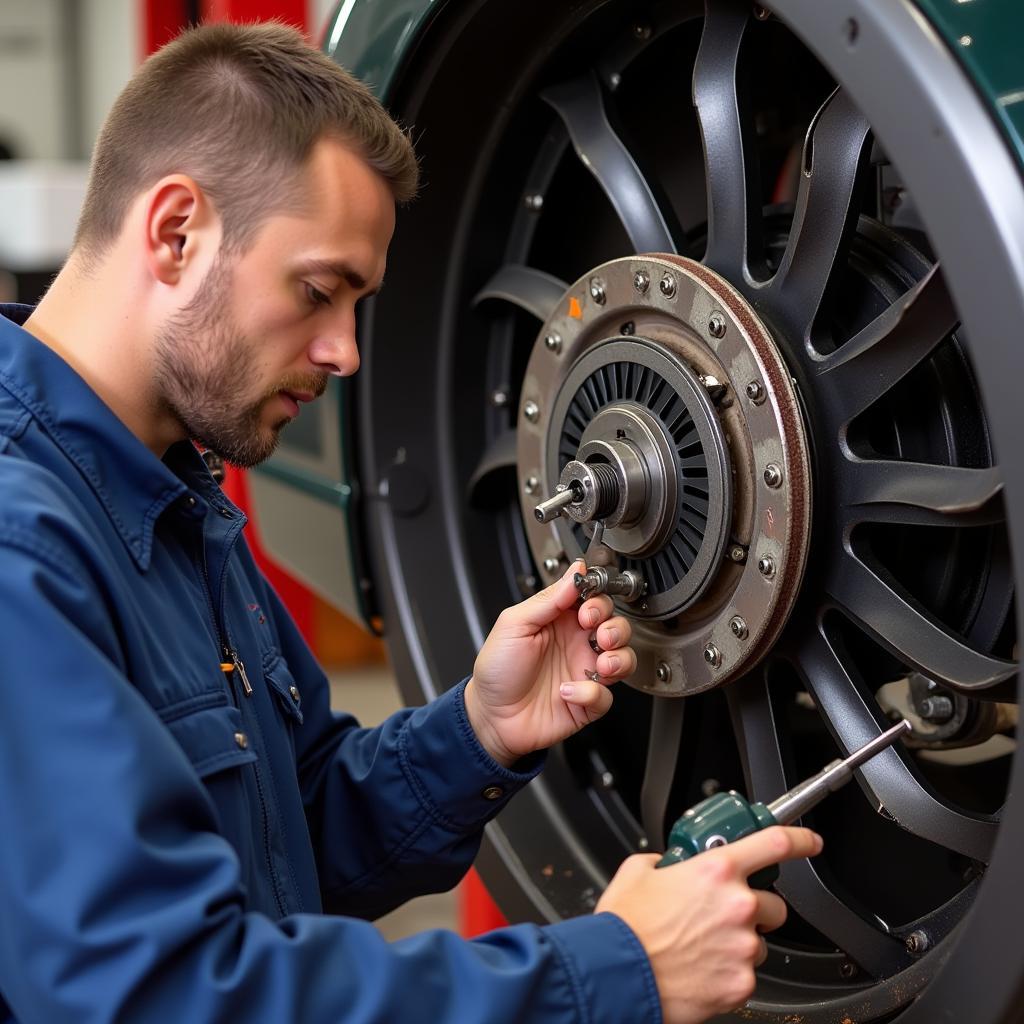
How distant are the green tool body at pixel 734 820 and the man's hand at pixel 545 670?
7.8 inches

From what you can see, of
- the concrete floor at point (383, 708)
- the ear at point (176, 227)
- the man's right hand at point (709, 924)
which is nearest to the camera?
the man's right hand at point (709, 924)

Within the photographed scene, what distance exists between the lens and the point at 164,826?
2.27 ft

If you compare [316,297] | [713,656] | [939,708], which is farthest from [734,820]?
[316,297]

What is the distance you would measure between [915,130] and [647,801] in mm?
670

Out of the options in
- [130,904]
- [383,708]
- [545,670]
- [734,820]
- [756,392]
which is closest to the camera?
[130,904]

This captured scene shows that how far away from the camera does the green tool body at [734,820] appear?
2.58ft

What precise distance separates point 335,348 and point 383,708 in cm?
241

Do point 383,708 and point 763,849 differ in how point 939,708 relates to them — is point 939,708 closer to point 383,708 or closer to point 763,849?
point 763,849

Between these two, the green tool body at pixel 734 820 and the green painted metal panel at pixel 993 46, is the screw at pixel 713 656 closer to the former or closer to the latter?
the green tool body at pixel 734 820

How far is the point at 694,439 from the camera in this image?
3.12 ft

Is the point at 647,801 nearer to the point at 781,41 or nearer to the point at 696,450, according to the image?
the point at 696,450

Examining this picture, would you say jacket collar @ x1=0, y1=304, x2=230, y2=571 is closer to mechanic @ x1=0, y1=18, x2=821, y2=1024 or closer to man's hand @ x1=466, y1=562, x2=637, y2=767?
mechanic @ x1=0, y1=18, x2=821, y2=1024

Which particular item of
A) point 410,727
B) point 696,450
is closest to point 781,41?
point 696,450

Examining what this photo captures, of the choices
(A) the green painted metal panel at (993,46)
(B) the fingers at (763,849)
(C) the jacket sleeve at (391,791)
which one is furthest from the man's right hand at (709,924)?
(A) the green painted metal panel at (993,46)
